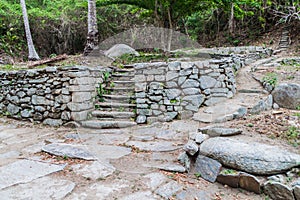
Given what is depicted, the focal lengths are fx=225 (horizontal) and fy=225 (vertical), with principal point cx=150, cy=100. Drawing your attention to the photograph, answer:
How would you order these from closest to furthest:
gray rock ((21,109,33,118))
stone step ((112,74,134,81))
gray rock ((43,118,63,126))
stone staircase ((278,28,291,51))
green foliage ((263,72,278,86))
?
gray rock ((43,118,63,126)) → green foliage ((263,72,278,86)) → gray rock ((21,109,33,118)) → stone step ((112,74,134,81)) → stone staircase ((278,28,291,51))

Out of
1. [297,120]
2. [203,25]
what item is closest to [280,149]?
[297,120]

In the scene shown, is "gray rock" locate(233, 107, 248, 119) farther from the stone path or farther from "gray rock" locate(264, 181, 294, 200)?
"gray rock" locate(264, 181, 294, 200)

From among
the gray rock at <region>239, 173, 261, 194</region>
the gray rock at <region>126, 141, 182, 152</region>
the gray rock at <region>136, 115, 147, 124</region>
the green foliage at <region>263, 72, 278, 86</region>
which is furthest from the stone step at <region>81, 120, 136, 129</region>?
the green foliage at <region>263, 72, 278, 86</region>

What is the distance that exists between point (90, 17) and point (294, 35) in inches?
326

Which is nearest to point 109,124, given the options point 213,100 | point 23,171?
point 23,171

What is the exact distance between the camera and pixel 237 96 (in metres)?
4.54

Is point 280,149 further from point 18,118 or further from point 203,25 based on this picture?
point 203,25

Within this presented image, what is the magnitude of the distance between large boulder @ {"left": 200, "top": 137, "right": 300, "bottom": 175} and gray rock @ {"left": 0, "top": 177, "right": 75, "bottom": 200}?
1467mm

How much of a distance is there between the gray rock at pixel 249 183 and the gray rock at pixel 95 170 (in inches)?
51.5

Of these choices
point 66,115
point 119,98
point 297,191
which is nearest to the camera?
point 297,191

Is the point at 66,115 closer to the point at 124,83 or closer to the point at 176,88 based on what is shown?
the point at 124,83

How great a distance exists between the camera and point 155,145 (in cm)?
318

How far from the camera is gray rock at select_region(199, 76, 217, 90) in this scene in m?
4.28

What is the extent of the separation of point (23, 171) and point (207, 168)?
196 cm
